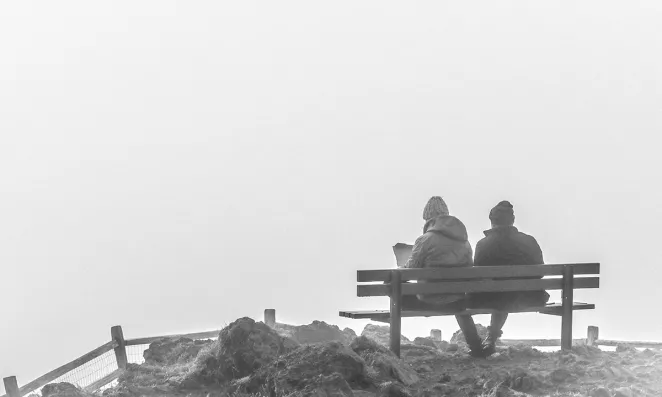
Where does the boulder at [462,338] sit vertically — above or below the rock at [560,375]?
below

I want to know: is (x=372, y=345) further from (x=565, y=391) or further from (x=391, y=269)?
(x=565, y=391)

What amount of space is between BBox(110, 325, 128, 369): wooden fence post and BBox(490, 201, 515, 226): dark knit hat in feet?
19.3

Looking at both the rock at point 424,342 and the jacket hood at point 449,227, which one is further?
the rock at point 424,342

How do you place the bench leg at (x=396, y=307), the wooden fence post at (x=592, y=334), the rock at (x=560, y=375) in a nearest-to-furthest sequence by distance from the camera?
the rock at (x=560, y=375), the bench leg at (x=396, y=307), the wooden fence post at (x=592, y=334)

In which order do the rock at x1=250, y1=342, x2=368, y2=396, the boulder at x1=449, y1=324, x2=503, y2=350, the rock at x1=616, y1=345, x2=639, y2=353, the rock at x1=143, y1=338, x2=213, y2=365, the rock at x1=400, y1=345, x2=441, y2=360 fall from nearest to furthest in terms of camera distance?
1. the rock at x1=250, y1=342, x2=368, y2=396
2. the rock at x1=400, y1=345, x2=441, y2=360
3. the rock at x1=616, y1=345, x2=639, y2=353
4. the rock at x1=143, y1=338, x2=213, y2=365
5. the boulder at x1=449, y1=324, x2=503, y2=350

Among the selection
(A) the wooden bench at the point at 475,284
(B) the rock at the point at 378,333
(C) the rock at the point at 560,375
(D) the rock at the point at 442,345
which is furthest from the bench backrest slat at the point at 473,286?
(B) the rock at the point at 378,333

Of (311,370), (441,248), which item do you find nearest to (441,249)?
(441,248)

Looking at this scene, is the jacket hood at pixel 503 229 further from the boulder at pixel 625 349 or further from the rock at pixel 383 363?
the rock at pixel 383 363

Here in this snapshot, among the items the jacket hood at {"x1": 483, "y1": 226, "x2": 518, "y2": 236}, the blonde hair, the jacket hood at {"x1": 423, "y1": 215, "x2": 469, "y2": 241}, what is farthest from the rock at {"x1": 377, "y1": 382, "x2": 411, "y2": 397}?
the jacket hood at {"x1": 483, "y1": 226, "x2": 518, "y2": 236}

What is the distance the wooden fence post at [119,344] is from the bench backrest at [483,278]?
4.42 m

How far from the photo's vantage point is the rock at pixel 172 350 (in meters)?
12.6

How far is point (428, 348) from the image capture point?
11812 mm

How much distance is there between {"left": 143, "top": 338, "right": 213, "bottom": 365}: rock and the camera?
498 inches

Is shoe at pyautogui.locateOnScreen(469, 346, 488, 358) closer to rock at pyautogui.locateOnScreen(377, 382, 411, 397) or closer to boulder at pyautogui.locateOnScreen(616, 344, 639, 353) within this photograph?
boulder at pyautogui.locateOnScreen(616, 344, 639, 353)
